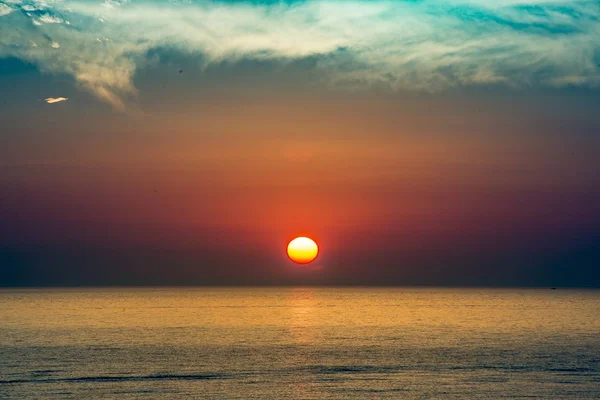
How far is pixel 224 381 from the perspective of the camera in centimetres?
6306

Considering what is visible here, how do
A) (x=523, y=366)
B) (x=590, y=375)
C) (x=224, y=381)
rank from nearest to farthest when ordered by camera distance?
(x=224, y=381)
(x=590, y=375)
(x=523, y=366)

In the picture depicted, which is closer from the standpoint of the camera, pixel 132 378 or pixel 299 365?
pixel 132 378

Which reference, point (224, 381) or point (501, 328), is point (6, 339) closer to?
point (224, 381)

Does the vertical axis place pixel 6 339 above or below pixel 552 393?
above

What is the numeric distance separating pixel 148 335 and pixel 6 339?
2079 cm

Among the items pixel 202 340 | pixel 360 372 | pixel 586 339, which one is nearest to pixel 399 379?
pixel 360 372

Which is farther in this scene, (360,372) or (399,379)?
(360,372)

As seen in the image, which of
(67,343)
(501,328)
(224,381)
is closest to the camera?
(224,381)

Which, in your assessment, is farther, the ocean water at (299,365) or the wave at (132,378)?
the wave at (132,378)

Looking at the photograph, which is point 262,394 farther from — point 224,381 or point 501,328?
point 501,328

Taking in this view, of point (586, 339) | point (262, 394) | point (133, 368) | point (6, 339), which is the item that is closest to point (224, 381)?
point (262, 394)

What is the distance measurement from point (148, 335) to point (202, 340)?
15264 millimetres

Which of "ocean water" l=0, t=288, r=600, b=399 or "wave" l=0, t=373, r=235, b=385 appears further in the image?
"wave" l=0, t=373, r=235, b=385

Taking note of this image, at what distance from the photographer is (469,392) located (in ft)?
187
